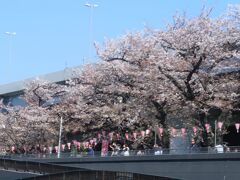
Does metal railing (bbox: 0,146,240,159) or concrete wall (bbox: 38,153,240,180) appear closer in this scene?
concrete wall (bbox: 38,153,240,180)

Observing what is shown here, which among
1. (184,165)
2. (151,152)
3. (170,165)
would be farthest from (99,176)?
(151,152)

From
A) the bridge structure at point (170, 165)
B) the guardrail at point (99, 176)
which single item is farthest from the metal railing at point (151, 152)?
the guardrail at point (99, 176)

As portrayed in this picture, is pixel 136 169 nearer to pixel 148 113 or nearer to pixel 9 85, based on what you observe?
pixel 148 113

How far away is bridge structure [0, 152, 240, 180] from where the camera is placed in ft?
101

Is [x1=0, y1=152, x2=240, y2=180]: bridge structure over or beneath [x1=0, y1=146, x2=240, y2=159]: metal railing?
beneath

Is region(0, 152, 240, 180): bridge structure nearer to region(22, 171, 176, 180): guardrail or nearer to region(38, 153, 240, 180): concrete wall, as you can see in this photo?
region(38, 153, 240, 180): concrete wall

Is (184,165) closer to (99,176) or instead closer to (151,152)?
(151,152)

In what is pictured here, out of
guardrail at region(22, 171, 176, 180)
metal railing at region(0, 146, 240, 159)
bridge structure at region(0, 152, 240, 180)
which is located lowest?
guardrail at region(22, 171, 176, 180)

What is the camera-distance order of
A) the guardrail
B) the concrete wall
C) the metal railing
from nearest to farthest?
the guardrail → the concrete wall → the metal railing

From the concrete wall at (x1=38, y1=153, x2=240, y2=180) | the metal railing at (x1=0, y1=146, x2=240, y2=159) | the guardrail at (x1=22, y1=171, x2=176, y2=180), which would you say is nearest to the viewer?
the guardrail at (x1=22, y1=171, x2=176, y2=180)

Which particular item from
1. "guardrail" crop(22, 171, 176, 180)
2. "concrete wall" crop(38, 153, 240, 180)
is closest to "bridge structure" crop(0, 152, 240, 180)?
"concrete wall" crop(38, 153, 240, 180)

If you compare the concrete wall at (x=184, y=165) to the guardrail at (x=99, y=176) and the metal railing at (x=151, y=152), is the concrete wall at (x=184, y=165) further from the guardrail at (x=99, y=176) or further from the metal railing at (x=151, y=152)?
the guardrail at (x=99, y=176)

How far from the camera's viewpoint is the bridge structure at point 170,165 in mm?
30853

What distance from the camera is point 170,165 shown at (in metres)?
34.4
